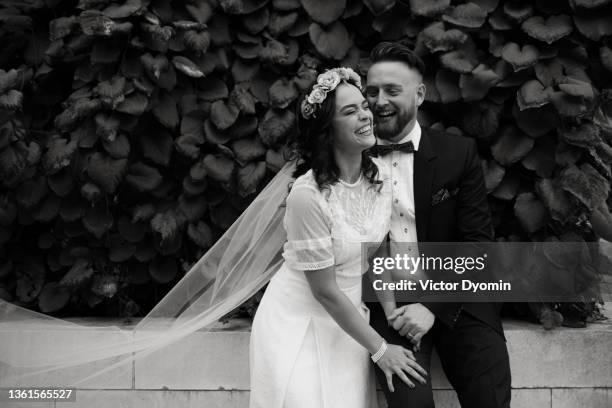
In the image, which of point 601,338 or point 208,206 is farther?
point 208,206

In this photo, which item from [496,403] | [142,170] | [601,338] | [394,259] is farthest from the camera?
[142,170]

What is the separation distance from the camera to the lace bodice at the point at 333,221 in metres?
2.51

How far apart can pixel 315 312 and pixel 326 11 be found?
1.24 m

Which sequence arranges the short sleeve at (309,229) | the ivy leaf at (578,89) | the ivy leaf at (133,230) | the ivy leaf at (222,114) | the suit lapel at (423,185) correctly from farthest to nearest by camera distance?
the ivy leaf at (133,230)
the ivy leaf at (222,114)
the ivy leaf at (578,89)
the suit lapel at (423,185)
the short sleeve at (309,229)

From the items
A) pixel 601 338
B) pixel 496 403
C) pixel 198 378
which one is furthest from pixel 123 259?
pixel 601 338

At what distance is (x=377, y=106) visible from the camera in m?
2.86

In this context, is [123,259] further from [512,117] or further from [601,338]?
[601,338]

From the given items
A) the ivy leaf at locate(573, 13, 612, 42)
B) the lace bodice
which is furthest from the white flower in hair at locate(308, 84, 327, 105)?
the ivy leaf at locate(573, 13, 612, 42)

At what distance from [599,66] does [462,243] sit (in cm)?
98

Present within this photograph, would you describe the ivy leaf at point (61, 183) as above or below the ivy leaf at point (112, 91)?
below

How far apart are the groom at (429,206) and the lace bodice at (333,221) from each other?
0.54 ft

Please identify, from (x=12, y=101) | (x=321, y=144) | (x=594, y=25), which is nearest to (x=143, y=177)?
(x=12, y=101)

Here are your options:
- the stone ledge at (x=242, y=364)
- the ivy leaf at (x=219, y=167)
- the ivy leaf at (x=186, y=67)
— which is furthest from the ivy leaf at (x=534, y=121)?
the ivy leaf at (x=186, y=67)

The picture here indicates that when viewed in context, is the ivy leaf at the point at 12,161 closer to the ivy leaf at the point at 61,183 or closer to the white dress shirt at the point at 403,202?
the ivy leaf at the point at 61,183
